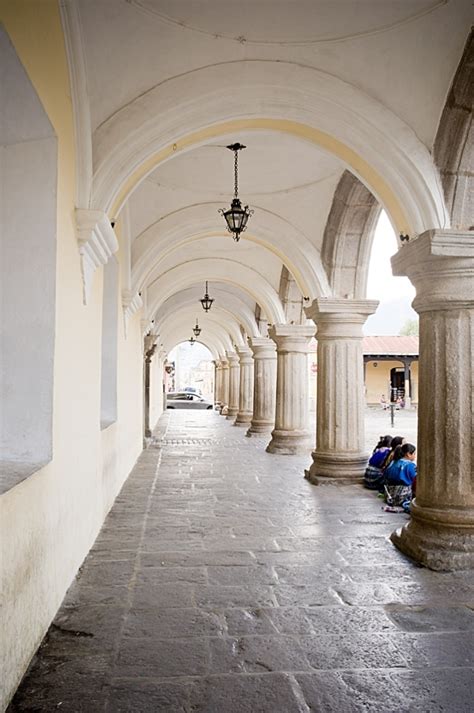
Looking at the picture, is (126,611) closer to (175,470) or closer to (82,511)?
(82,511)

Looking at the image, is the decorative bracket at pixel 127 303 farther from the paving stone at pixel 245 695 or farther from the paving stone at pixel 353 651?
the paving stone at pixel 245 695

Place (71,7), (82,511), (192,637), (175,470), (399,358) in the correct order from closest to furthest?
(192,637), (71,7), (82,511), (175,470), (399,358)

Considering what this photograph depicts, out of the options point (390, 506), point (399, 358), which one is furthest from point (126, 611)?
point (399, 358)

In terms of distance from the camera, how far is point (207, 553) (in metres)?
4.53

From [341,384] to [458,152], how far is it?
3724mm

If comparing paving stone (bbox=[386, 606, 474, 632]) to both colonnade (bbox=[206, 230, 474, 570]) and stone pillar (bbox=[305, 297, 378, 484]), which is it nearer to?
colonnade (bbox=[206, 230, 474, 570])

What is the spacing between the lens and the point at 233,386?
23.0 m

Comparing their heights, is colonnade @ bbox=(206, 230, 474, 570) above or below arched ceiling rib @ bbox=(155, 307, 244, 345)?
below

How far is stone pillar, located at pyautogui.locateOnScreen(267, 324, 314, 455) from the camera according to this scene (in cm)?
1111

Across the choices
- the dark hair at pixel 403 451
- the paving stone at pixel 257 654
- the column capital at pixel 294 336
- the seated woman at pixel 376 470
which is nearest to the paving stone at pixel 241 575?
the paving stone at pixel 257 654

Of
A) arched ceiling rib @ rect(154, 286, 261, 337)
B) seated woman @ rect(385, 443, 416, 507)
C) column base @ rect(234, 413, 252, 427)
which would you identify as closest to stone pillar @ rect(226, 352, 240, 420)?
column base @ rect(234, 413, 252, 427)

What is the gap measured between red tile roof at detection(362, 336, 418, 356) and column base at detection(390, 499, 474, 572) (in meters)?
24.1

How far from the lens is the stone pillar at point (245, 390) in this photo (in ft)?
58.7

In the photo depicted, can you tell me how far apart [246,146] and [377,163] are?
2393 millimetres
